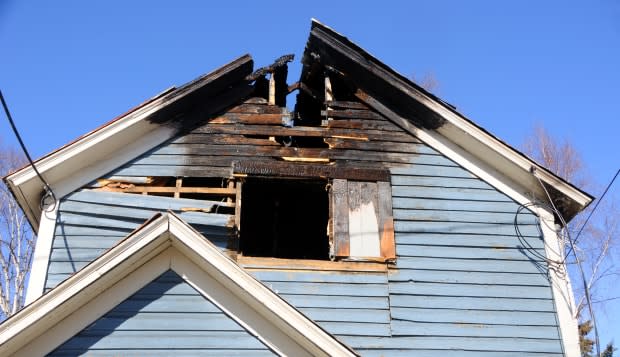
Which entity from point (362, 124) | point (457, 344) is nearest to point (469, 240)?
point (457, 344)

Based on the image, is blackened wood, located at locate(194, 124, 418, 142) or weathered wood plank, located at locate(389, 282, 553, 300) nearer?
weathered wood plank, located at locate(389, 282, 553, 300)

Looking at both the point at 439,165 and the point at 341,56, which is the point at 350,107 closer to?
the point at 341,56

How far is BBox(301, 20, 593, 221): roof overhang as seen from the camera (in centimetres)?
940

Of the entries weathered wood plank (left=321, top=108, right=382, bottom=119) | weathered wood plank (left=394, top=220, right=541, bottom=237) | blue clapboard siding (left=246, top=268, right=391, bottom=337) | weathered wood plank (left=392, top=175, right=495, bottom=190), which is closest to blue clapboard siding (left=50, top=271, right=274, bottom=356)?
blue clapboard siding (left=246, top=268, right=391, bottom=337)

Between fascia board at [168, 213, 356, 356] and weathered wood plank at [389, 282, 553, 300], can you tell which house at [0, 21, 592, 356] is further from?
fascia board at [168, 213, 356, 356]

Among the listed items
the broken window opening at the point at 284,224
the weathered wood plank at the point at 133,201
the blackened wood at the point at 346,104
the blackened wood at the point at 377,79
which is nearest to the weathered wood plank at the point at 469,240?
the blackened wood at the point at 377,79

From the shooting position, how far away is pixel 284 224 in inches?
482

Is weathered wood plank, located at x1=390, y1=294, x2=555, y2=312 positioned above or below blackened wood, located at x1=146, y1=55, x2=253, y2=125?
below

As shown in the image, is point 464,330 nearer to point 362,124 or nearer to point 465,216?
point 465,216

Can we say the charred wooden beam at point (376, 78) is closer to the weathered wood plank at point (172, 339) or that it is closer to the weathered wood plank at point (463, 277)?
the weathered wood plank at point (463, 277)

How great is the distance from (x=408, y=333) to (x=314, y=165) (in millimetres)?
2726

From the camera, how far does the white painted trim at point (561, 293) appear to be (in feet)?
27.7

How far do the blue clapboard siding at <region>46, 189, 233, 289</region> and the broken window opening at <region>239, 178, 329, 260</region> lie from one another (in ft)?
7.63

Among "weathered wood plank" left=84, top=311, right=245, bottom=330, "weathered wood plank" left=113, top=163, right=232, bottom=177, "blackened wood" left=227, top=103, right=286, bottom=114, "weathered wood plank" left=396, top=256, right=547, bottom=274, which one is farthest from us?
"blackened wood" left=227, top=103, right=286, bottom=114
